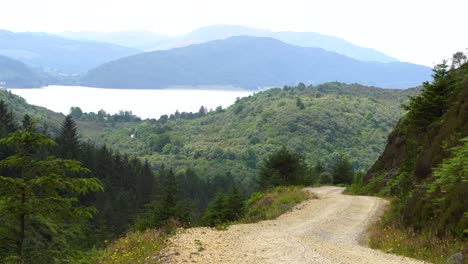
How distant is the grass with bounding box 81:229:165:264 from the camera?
13.0 metres

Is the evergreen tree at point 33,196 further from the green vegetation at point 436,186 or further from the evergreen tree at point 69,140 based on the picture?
the evergreen tree at point 69,140

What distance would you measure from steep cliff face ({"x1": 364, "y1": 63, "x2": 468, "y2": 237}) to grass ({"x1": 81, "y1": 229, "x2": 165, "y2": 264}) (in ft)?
28.7

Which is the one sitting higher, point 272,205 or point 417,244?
point 417,244

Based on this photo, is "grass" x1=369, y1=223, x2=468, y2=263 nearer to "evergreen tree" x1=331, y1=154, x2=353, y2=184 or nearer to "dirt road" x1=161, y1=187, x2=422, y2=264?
"dirt road" x1=161, y1=187, x2=422, y2=264

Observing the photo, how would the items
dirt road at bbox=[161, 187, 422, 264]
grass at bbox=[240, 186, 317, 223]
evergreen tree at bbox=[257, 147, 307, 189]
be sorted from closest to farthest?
dirt road at bbox=[161, 187, 422, 264]
grass at bbox=[240, 186, 317, 223]
evergreen tree at bbox=[257, 147, 307, 189]

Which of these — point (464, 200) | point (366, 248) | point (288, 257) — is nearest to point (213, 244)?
point (288, 257)

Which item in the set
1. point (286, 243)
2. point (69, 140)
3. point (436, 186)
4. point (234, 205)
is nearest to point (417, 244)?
point (436, 186)

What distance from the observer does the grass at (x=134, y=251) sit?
12953 millimetres

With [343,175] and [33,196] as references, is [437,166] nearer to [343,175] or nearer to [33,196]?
[33,196]

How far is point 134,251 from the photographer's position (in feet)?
45.8

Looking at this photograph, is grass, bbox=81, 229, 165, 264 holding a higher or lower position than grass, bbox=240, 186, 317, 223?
higher

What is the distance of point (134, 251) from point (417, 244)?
8.67 meters

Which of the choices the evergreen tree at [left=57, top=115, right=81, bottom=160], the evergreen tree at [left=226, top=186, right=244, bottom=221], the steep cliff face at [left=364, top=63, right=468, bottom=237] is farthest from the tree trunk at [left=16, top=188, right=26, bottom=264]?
the evergreen tree at [left=57, top=115, right=81, bottom=160]

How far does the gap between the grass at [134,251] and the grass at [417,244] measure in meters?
7.29
